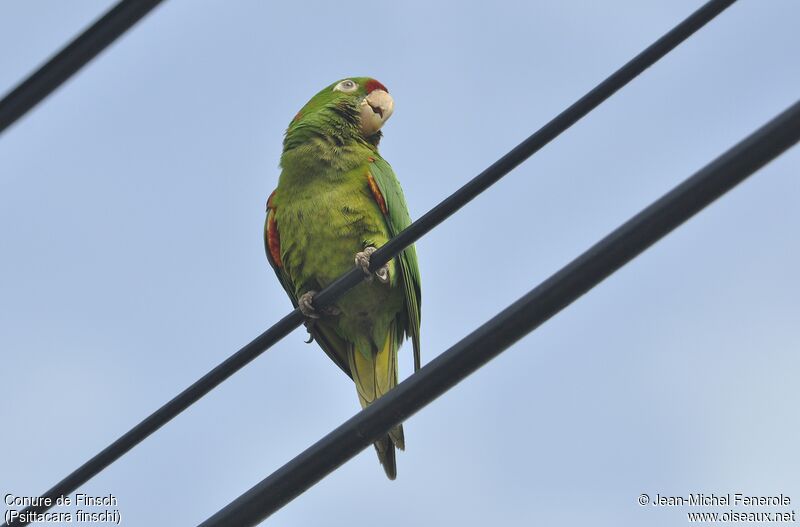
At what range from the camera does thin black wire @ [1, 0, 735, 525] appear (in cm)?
255

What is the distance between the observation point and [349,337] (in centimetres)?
536

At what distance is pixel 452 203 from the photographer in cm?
286

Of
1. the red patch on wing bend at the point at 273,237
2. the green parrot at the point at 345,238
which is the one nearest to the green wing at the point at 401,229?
the green parrot at the point at 345,238

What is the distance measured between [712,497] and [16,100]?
3.80 meters

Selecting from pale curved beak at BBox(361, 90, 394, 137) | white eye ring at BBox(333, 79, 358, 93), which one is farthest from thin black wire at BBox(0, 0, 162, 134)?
white eye ring at BBox(333, 79, 358, 93)

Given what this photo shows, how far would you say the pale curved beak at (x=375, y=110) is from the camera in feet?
18.6

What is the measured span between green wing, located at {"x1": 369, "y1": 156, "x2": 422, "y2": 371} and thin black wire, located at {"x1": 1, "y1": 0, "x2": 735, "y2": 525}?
2.06 metres

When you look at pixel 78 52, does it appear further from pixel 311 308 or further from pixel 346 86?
pixel 346 86

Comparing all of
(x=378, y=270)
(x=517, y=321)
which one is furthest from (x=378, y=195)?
(x=517, y=321)

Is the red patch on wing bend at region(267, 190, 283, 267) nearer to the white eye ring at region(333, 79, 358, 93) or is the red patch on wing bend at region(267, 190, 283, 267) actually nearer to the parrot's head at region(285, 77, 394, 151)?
the parrot's head at region(285, 77, 394, 151)

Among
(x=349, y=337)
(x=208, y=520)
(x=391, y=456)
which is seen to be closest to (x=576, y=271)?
(x=208, y=520)

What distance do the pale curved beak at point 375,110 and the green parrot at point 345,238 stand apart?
0.03 meters

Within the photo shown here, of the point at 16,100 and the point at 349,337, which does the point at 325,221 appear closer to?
the point at 349,337

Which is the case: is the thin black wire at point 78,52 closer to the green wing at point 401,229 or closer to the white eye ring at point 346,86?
the green wing at point 401,229
